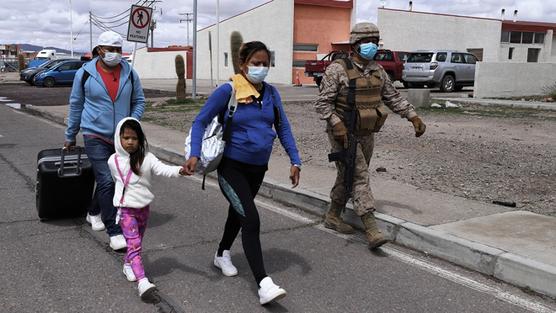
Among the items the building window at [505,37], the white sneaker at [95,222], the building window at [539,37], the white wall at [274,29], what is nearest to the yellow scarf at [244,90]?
the white sneaker at [95,222]

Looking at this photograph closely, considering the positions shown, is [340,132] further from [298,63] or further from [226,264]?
[298,63]

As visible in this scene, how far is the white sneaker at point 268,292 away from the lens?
376 centimetres

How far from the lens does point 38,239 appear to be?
536 cm

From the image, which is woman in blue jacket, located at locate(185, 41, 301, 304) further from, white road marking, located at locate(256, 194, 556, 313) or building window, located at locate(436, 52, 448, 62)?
building window, located at locate(436, 52, 448, 62)

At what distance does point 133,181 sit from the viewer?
4.15 meters

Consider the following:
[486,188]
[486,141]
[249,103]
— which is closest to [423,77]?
[486,141]

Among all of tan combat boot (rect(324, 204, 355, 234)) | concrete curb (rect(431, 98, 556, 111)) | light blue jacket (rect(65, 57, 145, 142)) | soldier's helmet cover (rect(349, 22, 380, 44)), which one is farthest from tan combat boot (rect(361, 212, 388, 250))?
concrete curb (rect(431, 98, 556, 111))

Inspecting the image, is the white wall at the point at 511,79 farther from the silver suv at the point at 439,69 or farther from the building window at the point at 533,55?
the building window at the point at 533,55

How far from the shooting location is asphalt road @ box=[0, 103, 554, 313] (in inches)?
157

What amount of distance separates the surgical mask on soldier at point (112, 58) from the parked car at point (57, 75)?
96.3ft

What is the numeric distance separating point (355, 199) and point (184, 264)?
166 cm

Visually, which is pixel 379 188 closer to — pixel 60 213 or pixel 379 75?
pixel 379 75

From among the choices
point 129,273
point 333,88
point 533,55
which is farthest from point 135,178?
point 533,55

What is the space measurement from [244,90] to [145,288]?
156 centimetres
